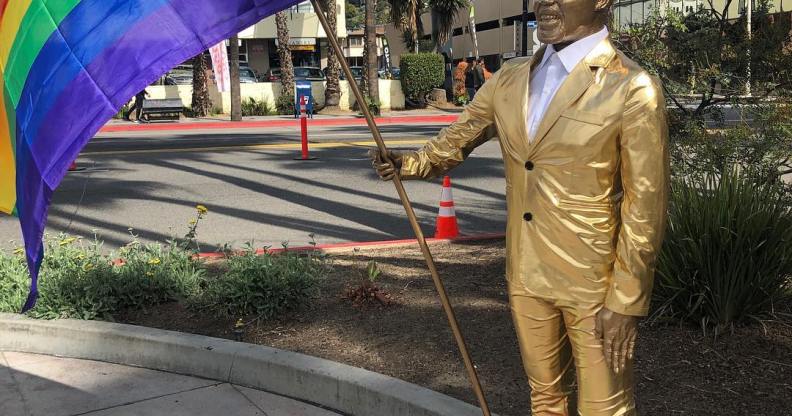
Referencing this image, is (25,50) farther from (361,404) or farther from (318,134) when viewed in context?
(318,134)

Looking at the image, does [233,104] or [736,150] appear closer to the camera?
[736,150]

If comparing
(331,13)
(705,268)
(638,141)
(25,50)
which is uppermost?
(331,13)

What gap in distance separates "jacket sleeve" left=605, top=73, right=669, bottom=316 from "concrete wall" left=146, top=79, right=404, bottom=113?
88.2 ft

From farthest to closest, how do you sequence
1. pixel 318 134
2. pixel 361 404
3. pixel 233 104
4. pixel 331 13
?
pixel 331 13, pixel 233 104, pixel 318 134, pixel 361 404

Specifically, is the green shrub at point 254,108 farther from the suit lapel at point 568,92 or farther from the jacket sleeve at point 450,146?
the suit lapel at point 568,92

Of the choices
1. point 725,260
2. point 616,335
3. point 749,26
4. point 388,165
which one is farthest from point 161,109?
point 616,335

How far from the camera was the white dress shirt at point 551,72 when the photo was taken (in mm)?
2611

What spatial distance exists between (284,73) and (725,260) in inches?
1012

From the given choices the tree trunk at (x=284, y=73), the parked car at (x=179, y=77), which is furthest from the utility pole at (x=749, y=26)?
the parked car at (x=179, y=77)

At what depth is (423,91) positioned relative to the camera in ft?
101

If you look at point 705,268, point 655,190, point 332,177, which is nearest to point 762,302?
point 705,268

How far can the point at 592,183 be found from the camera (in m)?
2.61

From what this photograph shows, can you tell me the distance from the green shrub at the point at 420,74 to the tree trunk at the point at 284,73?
3.94 m

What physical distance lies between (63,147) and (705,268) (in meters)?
3.47
